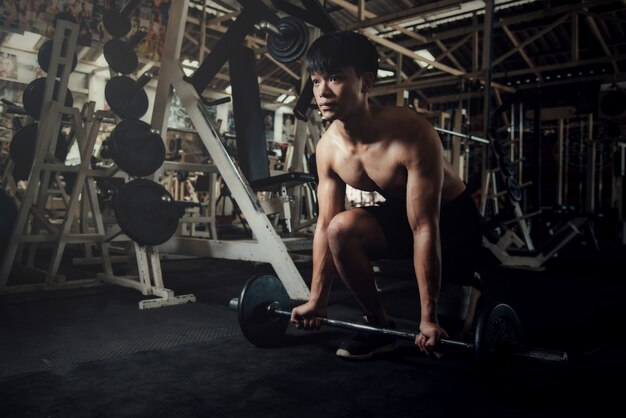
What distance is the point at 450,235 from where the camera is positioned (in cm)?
147

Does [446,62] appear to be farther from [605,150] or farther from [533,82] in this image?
[605,150]

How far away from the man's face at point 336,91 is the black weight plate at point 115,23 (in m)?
2.30

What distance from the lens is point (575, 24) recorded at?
20.5 feet

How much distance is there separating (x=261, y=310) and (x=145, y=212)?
103 centimetres

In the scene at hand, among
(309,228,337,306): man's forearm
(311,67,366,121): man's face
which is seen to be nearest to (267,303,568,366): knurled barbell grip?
(309,228,337,306): man's forearm

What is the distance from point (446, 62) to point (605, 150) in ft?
10.6

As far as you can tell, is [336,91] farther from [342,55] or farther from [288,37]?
[288,37]

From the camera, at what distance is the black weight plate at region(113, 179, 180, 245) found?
230cm

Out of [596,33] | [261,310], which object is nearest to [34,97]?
[261,310]

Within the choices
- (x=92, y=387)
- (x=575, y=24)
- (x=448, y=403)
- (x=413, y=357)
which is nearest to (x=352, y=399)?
(x=448, y=403)

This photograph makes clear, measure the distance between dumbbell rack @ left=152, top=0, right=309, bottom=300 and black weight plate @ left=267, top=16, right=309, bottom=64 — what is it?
1.56 feet

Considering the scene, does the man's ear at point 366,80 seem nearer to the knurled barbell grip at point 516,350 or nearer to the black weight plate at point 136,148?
the knurled barbell grip at point 516,350

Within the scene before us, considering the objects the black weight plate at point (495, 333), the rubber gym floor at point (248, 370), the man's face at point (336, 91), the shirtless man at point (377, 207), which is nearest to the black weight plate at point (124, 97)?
the rubber gym floor at point (248, 370)

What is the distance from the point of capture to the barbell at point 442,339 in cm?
109
